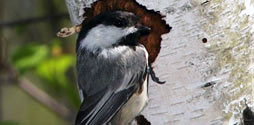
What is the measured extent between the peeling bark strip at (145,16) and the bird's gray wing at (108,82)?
39 mm

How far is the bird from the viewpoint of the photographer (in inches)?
73.4

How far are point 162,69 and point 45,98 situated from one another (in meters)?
1.42

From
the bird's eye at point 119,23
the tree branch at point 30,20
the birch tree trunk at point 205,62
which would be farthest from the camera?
the tree branch at point 30,20

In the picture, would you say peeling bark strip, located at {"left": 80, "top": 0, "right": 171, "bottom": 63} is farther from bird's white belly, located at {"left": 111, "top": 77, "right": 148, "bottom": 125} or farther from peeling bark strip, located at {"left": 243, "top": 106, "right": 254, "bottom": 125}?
peeling bark strip, located at {"left": 243, "top": 106, "right": 254, "bottom": 125}

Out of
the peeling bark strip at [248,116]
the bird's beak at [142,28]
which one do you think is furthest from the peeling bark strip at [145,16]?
the peeling bark strip at [248,116]

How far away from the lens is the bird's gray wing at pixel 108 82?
184cm

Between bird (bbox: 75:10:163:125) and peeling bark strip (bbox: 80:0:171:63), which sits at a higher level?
peeling bark strip (bbox: 80:0:171:63)

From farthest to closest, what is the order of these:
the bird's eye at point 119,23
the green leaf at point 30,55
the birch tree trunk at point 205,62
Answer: the green leaf at point 30,55
the bird's eye at point 119,23
the birch tree trunk at point 205,62

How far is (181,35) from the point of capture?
1.80 metres

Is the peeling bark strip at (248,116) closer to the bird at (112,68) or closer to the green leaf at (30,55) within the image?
the bird at (112,68)

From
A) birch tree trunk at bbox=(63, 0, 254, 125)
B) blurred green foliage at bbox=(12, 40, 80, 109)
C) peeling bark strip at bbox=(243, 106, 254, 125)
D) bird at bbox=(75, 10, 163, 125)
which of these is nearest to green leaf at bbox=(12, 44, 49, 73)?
blurred green foliage at bbox=(12, 40, 80, 109)

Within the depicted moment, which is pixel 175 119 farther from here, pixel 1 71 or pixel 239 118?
pixel 1 71

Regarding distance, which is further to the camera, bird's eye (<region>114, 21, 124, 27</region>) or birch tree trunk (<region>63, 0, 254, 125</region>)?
bird's eye (<region>114, 21, 124, 27</region>)

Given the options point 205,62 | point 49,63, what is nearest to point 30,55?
point 49,63
